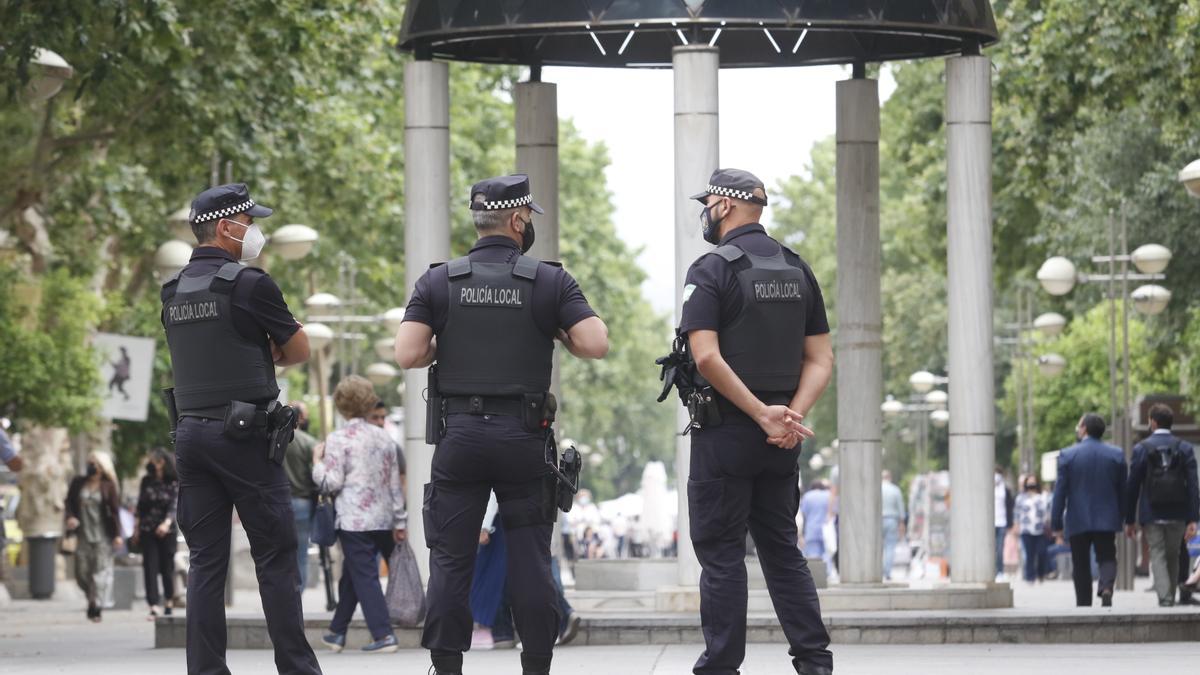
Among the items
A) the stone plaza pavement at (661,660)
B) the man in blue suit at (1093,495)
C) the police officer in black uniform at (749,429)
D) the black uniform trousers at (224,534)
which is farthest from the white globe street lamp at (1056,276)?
the black uniform trousers at (224,534)

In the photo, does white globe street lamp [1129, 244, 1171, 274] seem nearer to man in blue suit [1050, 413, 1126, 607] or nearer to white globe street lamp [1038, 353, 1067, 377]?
white globe street lamp [1038, 353, 1067, 377]

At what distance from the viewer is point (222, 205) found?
34.0 feet

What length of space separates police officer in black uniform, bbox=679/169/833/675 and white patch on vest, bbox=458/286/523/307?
693 millimetres

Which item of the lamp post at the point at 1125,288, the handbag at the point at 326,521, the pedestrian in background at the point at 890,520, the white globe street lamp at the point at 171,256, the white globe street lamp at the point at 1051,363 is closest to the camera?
the handbag at the point at 326,521

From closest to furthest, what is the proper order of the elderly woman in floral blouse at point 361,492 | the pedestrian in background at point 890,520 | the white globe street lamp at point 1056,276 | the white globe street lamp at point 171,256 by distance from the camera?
the elderly woman in floral blouse at point 361,492, the white globe street lamp at point 171,256, the pedestrian in background at point 890,520, the white globe street lamp at point 1056,276

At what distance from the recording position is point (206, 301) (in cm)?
1017

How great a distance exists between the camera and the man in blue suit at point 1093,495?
20.8 m

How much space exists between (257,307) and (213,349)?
0.25m

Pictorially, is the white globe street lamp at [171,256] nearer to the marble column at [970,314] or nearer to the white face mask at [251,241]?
the marble column at [970,314]

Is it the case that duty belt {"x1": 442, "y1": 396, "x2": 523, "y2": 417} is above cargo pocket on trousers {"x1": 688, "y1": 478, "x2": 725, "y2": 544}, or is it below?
above

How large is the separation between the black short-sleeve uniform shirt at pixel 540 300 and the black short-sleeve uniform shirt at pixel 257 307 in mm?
521

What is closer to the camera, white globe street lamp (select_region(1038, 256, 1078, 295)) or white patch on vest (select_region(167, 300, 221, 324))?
white patch on vest (select_region(167, 300, 221, 324))

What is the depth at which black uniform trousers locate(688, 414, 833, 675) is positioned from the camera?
33.0 feet

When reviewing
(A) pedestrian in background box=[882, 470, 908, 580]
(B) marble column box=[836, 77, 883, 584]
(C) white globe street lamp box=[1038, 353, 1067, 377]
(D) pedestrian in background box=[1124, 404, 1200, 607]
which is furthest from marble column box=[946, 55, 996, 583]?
(C) white globe street lamp box=[1038, 353, 1067, 377]
